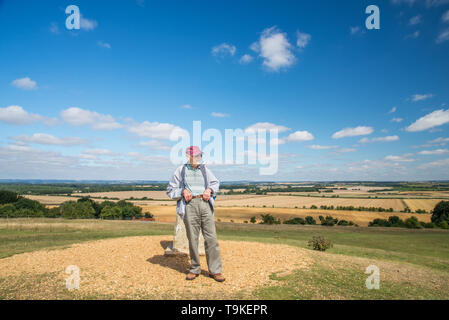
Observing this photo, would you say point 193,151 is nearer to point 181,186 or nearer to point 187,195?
point 181,186

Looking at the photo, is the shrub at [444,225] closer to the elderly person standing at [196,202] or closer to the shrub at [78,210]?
the elderly person standing at [196,202]

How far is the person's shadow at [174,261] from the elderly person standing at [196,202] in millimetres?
926

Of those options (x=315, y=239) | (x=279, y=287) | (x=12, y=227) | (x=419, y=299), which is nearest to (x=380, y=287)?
(x=419, y=299)

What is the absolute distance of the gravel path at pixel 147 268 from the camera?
6035mm

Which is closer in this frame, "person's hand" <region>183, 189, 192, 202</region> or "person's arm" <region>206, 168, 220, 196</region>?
Answer: "person's hand" <region>183, 189, 192, 202</region>

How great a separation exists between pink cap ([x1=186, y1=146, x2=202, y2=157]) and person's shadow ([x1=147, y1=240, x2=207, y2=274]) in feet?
11.8

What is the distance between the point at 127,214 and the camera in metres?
68.6

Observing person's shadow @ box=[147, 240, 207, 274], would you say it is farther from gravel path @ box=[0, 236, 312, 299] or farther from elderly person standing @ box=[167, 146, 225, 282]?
elderly person standing @ box=[167, 146, 225, 282]

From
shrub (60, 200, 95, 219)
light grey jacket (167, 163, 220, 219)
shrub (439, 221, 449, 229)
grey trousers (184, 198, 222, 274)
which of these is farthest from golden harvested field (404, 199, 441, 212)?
shrub (60, 200, 95, 219)

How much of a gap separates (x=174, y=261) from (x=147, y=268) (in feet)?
4.24

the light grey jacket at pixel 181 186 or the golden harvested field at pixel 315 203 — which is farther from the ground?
the light grey jacket at pixel 181 186

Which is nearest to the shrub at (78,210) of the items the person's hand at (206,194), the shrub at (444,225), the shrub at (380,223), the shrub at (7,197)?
the shrub at (7,197)

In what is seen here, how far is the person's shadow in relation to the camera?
7.98 meters
